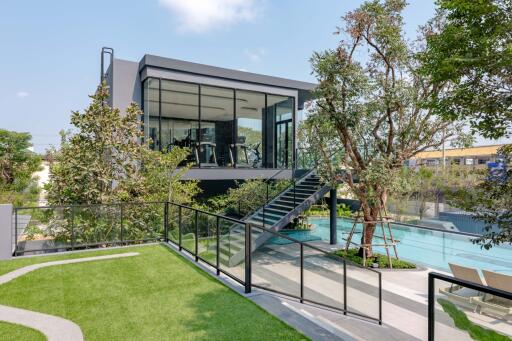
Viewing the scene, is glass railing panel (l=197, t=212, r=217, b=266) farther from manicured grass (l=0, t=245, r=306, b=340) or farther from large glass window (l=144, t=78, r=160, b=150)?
large glass window (l=144, t=78, r=160, b=150)

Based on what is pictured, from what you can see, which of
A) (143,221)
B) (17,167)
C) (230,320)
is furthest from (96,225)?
(17,167)

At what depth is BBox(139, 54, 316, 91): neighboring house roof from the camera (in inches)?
457

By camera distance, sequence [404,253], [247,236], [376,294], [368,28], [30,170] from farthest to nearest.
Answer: [30,170] < [404,253] < [368,28] < [376,294] < [247,236]

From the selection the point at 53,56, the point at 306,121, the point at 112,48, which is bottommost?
the point at 306,121

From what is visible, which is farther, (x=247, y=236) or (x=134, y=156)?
(x=134, y=156)

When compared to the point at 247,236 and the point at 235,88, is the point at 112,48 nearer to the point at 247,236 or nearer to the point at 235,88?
the point at 235,88

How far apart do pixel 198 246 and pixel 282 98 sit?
9.54 metres

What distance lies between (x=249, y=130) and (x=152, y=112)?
160 inches

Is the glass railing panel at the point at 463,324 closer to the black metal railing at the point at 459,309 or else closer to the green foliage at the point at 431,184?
the black metal railing at the point at 459,309

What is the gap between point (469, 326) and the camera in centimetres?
219

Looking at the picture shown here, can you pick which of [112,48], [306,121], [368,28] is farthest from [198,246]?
[112,48]

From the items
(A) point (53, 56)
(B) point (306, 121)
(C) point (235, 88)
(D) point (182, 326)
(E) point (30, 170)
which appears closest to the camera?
(D) point (182, 326)

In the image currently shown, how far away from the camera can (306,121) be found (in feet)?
33.1

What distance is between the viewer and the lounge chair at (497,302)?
3516 millimetres
